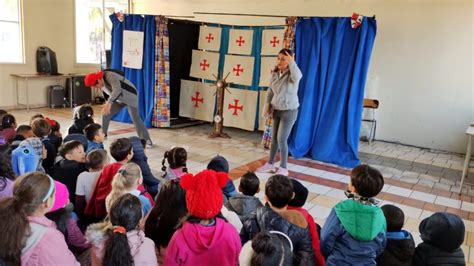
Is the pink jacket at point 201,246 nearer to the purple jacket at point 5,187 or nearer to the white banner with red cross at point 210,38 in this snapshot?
the purple jacket at point 5,187

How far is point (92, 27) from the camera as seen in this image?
912cm

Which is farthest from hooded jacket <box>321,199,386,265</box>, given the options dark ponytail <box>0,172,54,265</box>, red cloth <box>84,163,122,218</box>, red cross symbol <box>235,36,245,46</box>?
red cross symbol <box>235,36,245,46</box>

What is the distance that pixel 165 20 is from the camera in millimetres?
6645

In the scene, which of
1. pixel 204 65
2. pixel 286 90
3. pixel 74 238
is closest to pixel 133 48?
pixel 204 65

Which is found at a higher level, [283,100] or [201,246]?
[283,100]

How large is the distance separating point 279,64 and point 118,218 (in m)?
3.15

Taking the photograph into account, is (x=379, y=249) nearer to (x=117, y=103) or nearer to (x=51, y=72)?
(x=117, y=103)

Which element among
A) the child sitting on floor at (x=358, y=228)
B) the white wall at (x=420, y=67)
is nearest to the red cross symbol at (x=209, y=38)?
the white wall at (x=420, y=67)

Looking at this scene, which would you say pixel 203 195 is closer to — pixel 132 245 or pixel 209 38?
pixel 132 245

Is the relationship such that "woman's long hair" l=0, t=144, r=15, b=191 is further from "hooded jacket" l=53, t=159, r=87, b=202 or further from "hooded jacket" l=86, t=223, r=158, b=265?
"hooded jacket" l=86, t=223, r=158, b=265

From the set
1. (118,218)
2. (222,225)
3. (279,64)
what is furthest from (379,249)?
(279,64)

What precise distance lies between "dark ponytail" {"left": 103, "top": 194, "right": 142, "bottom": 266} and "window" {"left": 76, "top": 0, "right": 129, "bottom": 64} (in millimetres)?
8043

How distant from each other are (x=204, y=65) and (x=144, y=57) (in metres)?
0.99

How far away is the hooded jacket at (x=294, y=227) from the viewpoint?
1.76 metres
